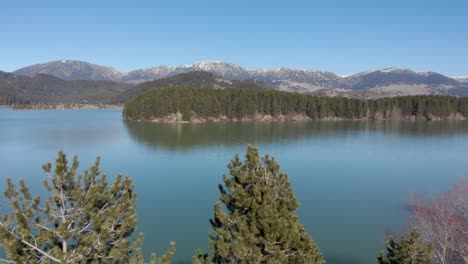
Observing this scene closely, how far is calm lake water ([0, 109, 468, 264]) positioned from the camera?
23.5 meters

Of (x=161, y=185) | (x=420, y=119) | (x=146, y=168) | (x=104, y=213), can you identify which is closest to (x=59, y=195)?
(x=104, y=213)

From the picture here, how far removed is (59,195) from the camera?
9.22 metres

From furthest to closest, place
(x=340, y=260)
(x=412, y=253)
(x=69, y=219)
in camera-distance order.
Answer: (x=340, y=260)
(x=412, y=253)
(x=69, y=219)

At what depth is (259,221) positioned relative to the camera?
33.4 feet

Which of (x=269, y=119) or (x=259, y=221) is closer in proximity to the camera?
(x=259, y=221)

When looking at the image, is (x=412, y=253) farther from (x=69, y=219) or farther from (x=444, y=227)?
(x=69, y=219)

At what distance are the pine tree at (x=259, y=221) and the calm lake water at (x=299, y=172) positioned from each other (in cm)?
929

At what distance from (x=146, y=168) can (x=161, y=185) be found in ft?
31.0

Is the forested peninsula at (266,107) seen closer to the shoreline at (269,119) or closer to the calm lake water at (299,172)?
the shoreline at (269,119)

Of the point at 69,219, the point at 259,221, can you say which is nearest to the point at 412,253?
the point at 259,221

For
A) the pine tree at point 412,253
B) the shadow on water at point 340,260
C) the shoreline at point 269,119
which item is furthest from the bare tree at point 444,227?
the shoreline at point 269,119

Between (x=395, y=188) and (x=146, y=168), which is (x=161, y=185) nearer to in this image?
(x=146, y=168)

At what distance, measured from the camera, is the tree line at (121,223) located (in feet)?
27.9

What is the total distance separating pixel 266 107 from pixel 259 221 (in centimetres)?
11689
